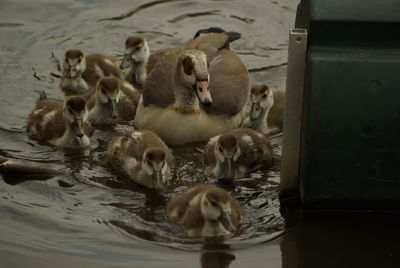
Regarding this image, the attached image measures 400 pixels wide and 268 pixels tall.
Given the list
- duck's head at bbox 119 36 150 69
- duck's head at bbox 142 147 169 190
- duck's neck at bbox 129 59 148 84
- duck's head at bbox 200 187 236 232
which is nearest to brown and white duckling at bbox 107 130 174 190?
duck's head at bbox 142 147 169 190

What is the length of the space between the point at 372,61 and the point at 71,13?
17.6ft

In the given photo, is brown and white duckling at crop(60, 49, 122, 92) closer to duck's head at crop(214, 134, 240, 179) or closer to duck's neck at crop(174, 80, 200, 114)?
duck's neck at crop(174, 80, 200, 114)

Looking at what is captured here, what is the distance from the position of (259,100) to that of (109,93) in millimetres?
1217

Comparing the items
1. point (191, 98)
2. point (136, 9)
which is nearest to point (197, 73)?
point (191, 98)

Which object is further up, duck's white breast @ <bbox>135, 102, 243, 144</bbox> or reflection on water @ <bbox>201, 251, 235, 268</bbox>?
duck's white breast @ <bbox>135, 102, 243, 144</bbox>

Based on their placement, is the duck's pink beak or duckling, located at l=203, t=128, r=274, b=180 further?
the duck's pink beak

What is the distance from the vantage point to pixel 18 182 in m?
6.52

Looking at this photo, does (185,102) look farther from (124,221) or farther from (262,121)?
(124,221)

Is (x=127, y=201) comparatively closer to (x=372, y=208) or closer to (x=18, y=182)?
(x=18, y=182)

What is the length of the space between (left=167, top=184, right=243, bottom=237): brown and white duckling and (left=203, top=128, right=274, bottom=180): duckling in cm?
58

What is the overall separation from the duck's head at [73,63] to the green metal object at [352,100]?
3092 millimetres

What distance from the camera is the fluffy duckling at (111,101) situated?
7.63 m

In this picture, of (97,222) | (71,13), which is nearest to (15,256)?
(97,222)

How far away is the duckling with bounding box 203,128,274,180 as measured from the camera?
253 inches
